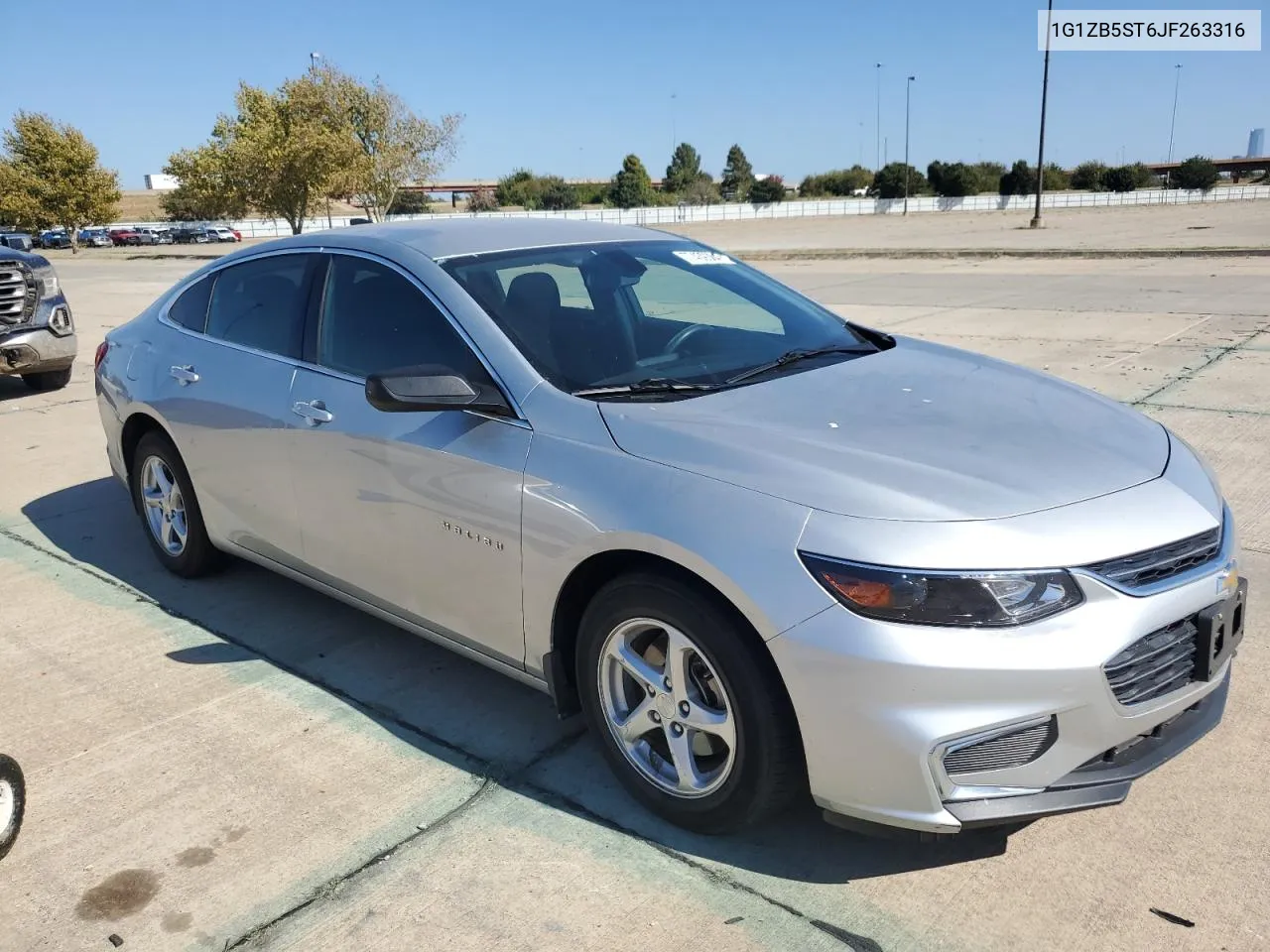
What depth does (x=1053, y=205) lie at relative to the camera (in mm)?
65125

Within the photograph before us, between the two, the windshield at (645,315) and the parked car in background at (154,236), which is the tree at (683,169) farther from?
the windshield at (645,315)

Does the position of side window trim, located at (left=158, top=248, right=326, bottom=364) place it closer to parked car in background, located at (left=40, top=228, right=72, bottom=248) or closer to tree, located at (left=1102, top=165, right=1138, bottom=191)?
parked car in background, located at (left=40, top=228, right=72, bottom=248)

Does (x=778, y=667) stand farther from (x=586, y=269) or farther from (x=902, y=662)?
(x=586, y=269)

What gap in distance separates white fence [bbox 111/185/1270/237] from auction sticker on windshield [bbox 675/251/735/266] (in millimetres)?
59207

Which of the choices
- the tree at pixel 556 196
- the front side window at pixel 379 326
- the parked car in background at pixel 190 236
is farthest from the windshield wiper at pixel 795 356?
the tree at pixel 556 196

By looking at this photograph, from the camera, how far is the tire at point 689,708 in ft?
8.30

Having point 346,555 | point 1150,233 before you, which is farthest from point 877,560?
point 1150,233

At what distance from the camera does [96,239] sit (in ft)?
217

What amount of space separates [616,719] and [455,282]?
1.52 m

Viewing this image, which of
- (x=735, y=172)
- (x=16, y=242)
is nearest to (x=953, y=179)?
(x=735, y=172)

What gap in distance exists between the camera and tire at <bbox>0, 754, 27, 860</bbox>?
111 inches

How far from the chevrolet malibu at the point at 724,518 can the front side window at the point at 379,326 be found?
0.05 feet

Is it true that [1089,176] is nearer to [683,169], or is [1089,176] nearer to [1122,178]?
[1122,178]

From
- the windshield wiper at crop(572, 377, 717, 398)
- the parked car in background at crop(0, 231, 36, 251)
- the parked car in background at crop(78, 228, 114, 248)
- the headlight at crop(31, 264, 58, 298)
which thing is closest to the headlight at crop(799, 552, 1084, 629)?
the windshield wiper at crop(572, 377, 717, 398)
